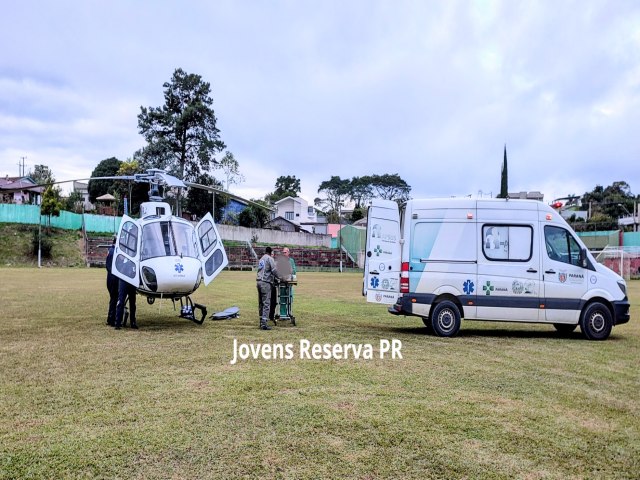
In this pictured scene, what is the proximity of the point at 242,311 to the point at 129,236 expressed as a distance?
14.3 ft

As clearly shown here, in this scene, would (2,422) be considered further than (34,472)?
Yes

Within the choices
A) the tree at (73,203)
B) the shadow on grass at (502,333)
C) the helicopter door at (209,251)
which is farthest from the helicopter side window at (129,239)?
the tree at (73,203)

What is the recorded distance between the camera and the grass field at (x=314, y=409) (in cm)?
425

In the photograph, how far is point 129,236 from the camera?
38.2 ft

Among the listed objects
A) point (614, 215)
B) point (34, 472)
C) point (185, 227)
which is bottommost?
point (34, 472)

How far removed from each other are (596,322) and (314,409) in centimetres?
765

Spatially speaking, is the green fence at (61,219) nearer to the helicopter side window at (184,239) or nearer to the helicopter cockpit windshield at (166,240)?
the helicopter side window at (184,239)

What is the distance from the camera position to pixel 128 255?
11.3 m

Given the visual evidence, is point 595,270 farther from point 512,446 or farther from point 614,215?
point 614,215

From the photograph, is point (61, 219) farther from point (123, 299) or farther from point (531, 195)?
point (531, 195)

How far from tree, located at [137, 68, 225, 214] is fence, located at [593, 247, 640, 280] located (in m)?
39.9

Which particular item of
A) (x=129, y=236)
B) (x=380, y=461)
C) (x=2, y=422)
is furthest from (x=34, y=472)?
(x=129, y=236)

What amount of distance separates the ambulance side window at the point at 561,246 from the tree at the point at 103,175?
65006mm

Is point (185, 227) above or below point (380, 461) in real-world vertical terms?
above
